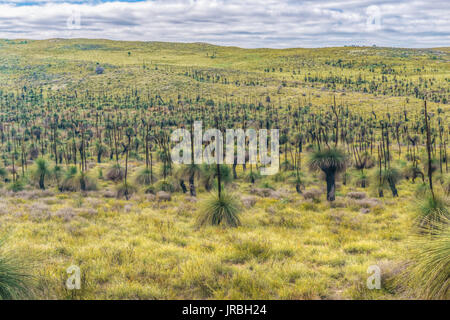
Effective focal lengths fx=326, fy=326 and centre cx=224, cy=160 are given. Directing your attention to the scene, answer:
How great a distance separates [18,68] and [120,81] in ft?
134

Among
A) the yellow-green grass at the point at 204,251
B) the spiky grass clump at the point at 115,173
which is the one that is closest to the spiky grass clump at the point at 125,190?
the yellow-green grass at the point at 204,251

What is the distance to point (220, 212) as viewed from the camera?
1220 cm

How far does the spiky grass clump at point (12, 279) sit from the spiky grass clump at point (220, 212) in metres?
7.19

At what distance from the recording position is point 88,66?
105812 millimetres

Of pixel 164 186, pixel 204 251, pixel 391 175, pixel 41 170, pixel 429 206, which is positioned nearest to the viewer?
pixel 204 251

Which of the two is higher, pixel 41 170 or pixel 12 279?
pixel 12 279

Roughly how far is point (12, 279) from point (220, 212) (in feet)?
25.1

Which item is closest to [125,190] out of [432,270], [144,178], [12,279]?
[144,178]

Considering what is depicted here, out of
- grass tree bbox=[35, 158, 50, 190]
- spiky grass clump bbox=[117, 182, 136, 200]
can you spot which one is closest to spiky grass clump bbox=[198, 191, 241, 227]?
spiky grass clump bbox=[117, 182, 136, 200]

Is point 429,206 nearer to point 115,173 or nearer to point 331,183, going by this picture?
point 331,183

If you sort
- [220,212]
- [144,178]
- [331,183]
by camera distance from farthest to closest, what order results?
[144,178] → [331,183] → [220,212]

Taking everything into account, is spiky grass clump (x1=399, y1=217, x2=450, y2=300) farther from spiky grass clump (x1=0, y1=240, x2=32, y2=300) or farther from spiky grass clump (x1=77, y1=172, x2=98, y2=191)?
spiky grass clump (x1=77, y1=172, x2=98, y2=191)

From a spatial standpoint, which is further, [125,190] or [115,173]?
[115,173]
